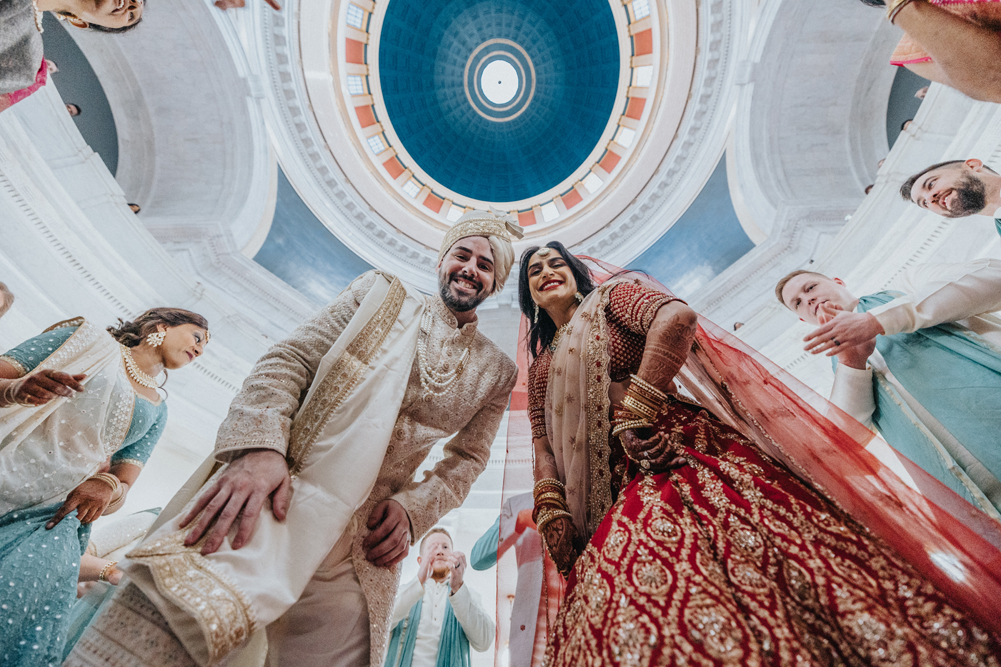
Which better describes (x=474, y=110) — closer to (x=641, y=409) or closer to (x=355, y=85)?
(x=355, y=85)

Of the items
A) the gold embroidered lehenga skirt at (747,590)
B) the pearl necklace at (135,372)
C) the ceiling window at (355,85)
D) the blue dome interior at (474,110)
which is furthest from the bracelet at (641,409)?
the blue dome interior at (474,110)

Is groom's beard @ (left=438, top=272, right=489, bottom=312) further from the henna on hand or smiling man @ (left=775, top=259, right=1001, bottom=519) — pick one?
smiling man @ (left=775, top=259, right=1001, bottom=519)

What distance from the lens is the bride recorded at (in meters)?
0.78

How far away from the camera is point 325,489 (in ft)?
4.51

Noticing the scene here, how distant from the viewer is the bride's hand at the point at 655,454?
1.29 metres

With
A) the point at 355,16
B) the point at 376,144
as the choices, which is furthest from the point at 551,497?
the point at 355,16

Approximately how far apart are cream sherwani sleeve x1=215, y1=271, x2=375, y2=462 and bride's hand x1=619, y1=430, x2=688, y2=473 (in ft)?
3.66

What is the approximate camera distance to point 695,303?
5.61 metres

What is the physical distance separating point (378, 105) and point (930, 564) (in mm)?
10424

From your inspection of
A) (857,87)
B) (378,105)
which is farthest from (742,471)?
(378,105)

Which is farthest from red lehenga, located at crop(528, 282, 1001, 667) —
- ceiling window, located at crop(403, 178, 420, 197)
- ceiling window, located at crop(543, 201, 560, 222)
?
ceiling window, located at crop(403, 178, 420, 197)

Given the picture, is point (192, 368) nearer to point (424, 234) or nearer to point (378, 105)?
point (424, 234)

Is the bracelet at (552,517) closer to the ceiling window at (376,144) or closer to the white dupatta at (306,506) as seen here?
the white dupatta at (306,506)

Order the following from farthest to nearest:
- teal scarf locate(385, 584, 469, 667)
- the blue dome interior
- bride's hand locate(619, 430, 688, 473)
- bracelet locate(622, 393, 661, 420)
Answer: the blue dome interior → teal scarf locate(385, 584, 469, 667) → bracelet locate(622, 393, 661, 420) → bride's hand locate(619, 430, 688, 473)
